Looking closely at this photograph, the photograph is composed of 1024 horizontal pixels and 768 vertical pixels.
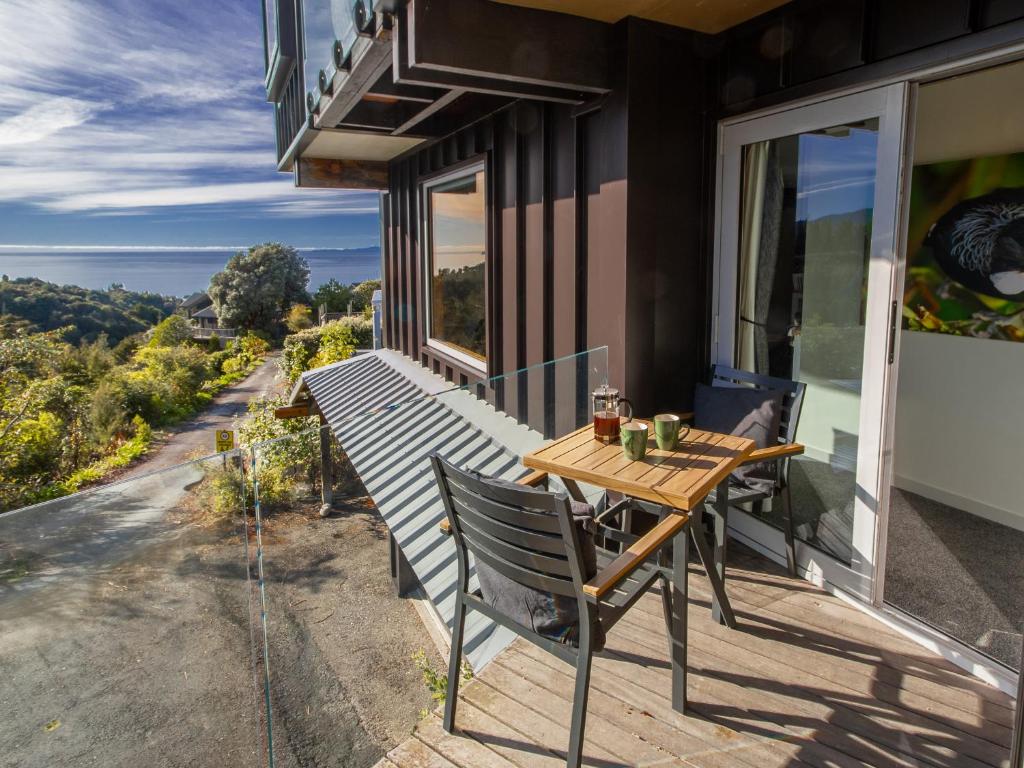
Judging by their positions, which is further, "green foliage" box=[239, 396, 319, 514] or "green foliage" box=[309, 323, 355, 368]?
"green foliage" box=[309, 323, 355, 368]

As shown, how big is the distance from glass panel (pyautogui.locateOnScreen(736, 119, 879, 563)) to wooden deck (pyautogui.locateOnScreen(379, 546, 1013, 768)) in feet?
1.80

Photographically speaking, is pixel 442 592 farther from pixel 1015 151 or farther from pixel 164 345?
pixel 164 345

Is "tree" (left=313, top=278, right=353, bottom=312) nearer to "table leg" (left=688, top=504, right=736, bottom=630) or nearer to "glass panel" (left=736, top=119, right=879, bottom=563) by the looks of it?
"glass panel" (left=736, top=119, right=879, bottom=563)

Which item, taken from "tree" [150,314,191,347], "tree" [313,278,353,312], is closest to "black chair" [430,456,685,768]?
"tree" [313,278,353,312]

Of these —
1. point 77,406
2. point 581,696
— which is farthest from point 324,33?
point 77,406

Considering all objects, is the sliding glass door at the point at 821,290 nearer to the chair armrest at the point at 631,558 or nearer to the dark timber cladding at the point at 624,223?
the dark timber cladding at the point at 624,223

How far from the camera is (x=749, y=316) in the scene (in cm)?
319

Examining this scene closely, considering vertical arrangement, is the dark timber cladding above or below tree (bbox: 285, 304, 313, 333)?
above

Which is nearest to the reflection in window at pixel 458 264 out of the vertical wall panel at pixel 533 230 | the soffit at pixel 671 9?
the vertical wall panel at pixel 533 230

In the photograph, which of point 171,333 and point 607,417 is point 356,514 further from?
point 171,333

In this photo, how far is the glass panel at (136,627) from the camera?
6.19 feet

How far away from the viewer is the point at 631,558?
1.73 meters

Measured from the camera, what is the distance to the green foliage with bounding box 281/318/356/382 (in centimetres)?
1472

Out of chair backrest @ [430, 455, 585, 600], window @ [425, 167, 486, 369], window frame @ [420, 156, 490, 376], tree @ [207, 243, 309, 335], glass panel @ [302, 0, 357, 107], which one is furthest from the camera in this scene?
tree @ [207, 243, 309, 335]
